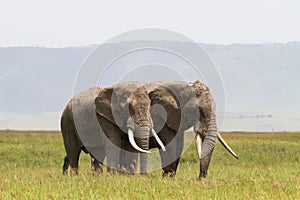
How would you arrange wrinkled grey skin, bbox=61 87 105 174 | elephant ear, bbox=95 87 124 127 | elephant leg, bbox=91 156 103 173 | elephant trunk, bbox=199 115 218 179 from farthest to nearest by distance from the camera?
elephant leg, bbox=91 156 103 173, wrinkled grey skin, bbox=61 87 105 174, elephant ear, bbox=95 87 124 127, elephant trunk, bbox=199 115 218 179

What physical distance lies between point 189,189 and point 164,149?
12.7 ft

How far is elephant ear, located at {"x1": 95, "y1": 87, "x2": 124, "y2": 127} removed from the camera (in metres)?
15.9

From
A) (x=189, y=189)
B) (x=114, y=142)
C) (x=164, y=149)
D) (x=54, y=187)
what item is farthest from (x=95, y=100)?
(x=189, y=189)

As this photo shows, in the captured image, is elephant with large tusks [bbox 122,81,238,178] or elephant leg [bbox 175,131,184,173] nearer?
elephant with large tusks [bbox 122,81,238,178]

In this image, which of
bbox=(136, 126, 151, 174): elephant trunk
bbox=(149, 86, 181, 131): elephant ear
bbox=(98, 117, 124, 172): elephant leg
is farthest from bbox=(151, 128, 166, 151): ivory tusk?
bbox=(98, 117, 124, 172): elephant leg

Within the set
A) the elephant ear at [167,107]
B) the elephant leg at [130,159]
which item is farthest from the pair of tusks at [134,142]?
the elephant ear at [167,107]

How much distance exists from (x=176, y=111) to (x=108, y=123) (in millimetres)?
1803

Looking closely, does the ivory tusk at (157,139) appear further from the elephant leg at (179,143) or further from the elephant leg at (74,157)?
the elephant leg at (74,157)

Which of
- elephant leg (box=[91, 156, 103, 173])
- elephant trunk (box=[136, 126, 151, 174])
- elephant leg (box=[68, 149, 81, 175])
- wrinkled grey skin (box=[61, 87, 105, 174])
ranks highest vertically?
elephant trunk (box=[136, 126, 151, 174])

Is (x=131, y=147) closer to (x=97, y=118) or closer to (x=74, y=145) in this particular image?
(x=97, y=118)

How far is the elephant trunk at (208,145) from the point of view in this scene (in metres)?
14.4

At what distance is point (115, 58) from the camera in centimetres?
1611

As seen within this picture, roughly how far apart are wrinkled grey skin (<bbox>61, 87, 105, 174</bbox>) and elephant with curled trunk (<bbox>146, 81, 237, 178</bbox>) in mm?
1756

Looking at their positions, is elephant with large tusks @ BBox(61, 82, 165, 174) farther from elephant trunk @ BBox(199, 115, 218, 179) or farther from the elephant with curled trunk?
elephant trunk @ BBox(199, 115, 218, 179)
